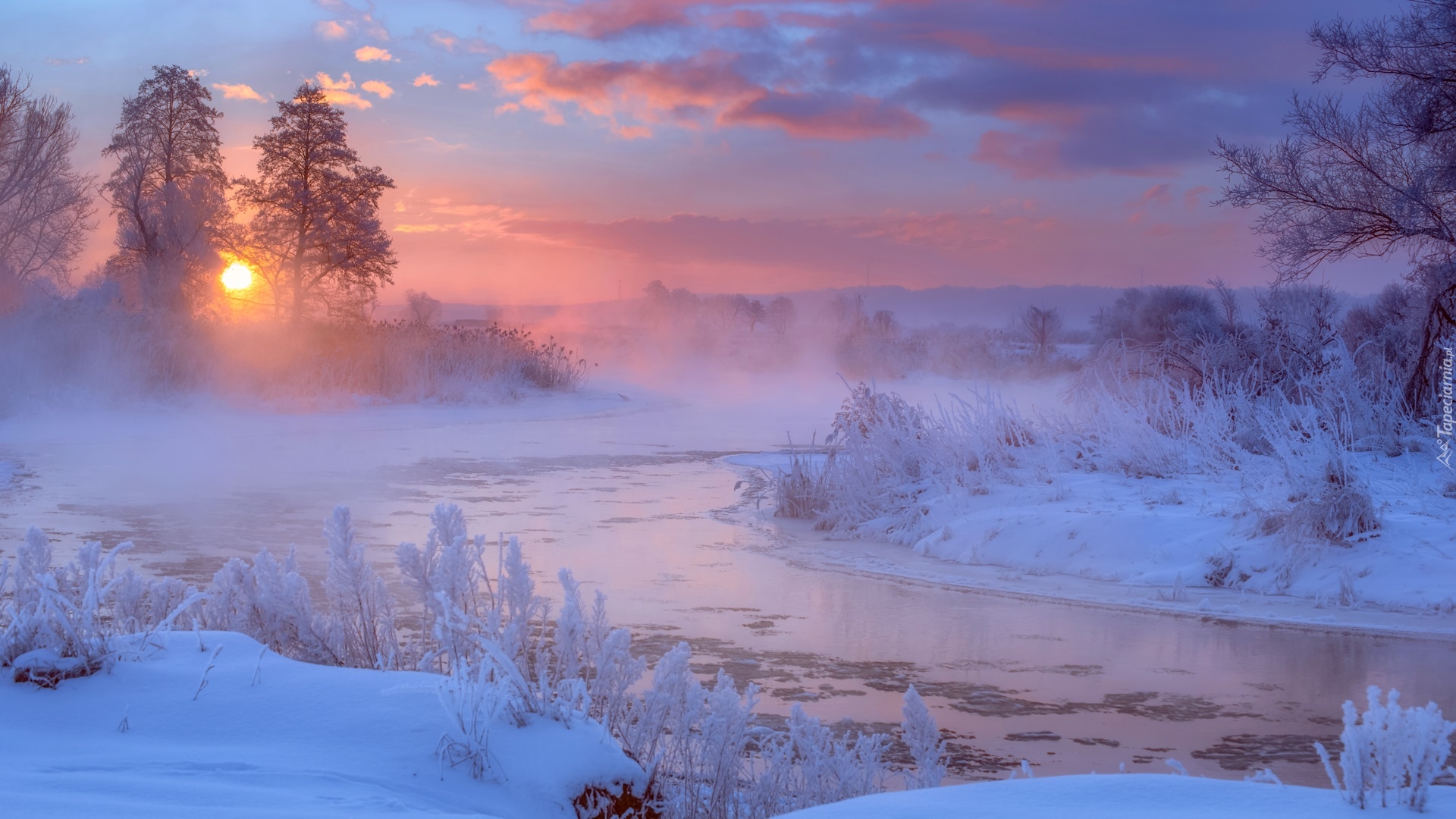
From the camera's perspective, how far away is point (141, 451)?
17.6m

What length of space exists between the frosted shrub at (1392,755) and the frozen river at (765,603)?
2.29m

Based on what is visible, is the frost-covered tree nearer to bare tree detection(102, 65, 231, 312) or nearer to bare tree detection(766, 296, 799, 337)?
bare tree detection(102, 65, 231, 312)

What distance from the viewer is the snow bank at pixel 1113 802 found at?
252 centimetres

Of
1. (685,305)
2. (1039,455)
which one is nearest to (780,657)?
(1039,455)

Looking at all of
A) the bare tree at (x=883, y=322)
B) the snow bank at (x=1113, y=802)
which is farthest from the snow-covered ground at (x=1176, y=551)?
the bare tree at (x=883, y=322)

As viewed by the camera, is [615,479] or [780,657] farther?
[615,479]

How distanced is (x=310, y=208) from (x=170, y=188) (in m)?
8.63

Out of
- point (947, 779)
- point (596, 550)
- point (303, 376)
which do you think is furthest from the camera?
point (303, 376)

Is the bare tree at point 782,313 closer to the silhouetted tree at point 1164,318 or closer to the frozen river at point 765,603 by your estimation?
the silhouetted tree at point 1164,318

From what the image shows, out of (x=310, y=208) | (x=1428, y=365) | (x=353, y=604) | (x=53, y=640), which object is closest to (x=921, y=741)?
(x=353, y=604)

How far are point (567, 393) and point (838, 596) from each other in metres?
23.7

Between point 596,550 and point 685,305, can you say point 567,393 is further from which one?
point 685,305

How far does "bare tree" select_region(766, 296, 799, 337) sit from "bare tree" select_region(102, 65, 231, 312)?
39.3 meters

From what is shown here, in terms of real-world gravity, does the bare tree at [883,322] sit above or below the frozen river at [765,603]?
above
